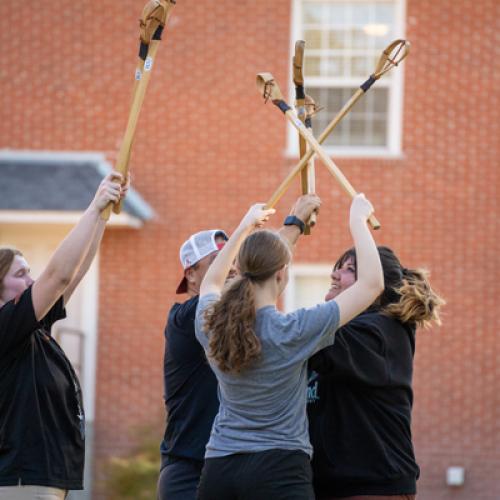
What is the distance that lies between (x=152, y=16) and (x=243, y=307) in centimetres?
126

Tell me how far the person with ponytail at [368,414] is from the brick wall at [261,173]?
7.60 metres

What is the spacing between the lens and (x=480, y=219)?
12266 mm

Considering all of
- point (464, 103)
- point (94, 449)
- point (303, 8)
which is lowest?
point (94, 449)

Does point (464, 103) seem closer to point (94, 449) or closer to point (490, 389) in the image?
point (490, 389)

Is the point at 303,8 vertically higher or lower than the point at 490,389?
higher

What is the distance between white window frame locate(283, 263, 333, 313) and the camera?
12.4m

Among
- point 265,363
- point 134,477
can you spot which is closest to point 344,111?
point 265,363

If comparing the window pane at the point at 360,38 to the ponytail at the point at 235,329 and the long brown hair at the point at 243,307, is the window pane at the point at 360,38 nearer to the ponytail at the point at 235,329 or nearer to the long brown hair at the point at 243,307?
the long brown hair at the point at 243,307

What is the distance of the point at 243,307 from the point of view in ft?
13.2

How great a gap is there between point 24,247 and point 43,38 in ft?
7.71

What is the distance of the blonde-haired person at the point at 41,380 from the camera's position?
4281mm

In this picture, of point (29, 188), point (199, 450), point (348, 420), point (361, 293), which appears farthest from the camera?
point (29, 188)

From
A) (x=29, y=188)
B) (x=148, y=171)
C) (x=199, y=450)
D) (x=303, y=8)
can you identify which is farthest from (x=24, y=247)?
(x=199, y=450)

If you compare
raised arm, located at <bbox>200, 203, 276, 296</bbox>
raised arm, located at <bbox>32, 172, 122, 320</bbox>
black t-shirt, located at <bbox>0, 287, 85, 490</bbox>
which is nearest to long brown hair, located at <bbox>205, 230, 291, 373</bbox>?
raised arm, located at <bbox>200, 203, 276, 296</bbox>
